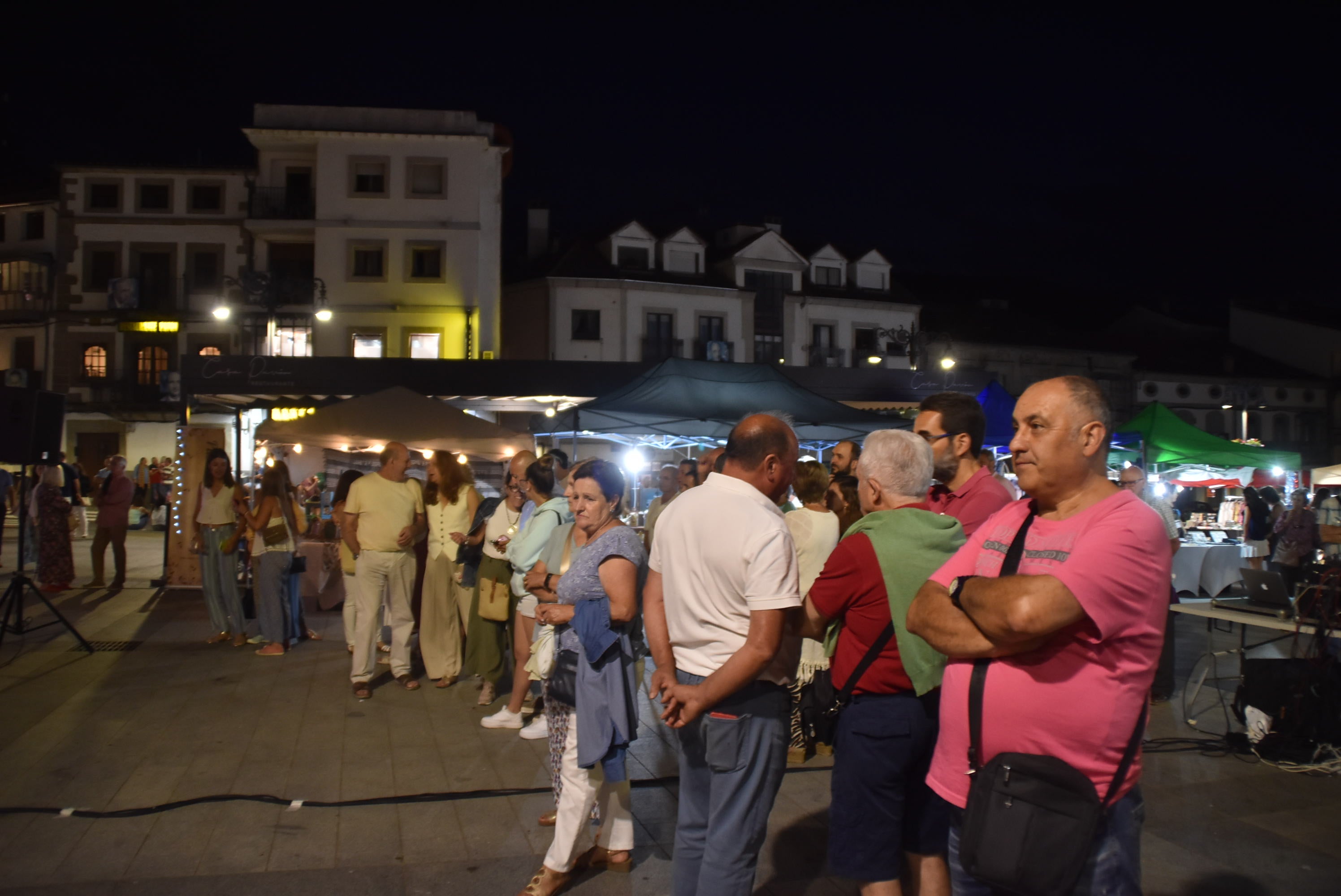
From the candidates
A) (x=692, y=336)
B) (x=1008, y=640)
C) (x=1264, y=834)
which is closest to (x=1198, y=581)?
(x=1264, y=834)

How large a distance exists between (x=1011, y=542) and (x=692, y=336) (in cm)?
3923

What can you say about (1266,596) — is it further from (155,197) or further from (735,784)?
(155,197)

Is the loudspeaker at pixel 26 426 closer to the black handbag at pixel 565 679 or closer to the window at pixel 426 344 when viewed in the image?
the black handbag at pixel 565 679

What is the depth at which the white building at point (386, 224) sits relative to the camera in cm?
3450

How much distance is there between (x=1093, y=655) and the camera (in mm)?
2156

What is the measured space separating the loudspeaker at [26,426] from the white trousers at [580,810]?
741 centimetres

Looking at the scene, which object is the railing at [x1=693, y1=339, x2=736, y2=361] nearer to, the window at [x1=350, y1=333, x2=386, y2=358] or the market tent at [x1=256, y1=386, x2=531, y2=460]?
the window at [x1=350, y1=333, x2=386, y2=358]

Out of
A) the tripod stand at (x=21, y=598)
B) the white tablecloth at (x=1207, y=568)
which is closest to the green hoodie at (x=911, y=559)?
the tripod stand at (x=21, y=598)

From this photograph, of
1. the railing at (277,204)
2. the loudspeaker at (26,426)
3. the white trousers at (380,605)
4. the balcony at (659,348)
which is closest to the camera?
the white trousers at (380,605)

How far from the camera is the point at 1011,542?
2361 millimetres

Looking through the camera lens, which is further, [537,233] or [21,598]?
[537,233]

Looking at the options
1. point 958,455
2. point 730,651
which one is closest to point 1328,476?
point 958,455

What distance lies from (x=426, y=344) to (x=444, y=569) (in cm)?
2827

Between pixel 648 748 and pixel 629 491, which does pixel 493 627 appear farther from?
pixel 629 491
